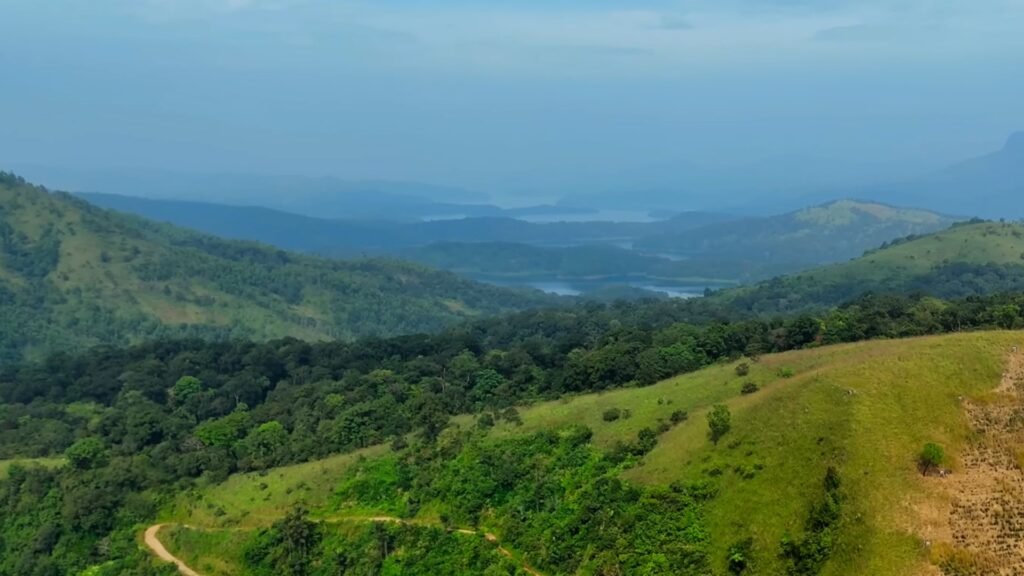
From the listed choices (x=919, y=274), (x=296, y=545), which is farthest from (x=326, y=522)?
(x=919, y=274)

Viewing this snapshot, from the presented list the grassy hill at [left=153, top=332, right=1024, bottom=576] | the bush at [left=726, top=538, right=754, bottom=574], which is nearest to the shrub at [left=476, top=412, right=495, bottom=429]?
the grassy hill at [left=153, top=332, right=1024, bottom=576]

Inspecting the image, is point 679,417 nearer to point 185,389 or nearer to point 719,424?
point 719,424

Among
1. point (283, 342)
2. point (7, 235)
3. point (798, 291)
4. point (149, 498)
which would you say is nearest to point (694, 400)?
point (149, 498)

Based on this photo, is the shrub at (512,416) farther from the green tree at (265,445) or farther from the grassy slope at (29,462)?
the grassy slope at (29,462)

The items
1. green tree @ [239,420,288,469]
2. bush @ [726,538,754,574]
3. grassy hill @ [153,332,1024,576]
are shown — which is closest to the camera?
grassy hill @ [153,332,1024,576]

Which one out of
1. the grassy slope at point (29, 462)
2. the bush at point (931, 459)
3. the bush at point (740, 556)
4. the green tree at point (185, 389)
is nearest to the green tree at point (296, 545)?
the bush at point (740, 556)

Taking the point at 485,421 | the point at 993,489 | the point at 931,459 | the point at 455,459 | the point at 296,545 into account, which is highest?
the point at 931,459

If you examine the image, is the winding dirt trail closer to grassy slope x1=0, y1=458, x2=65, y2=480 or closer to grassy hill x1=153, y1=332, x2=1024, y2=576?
grassy hill x1=153, y1=332, x2=1024, y2=576

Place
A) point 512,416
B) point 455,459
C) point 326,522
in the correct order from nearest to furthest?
1. point 326,522
2. point 455,459
3. point 512,416
